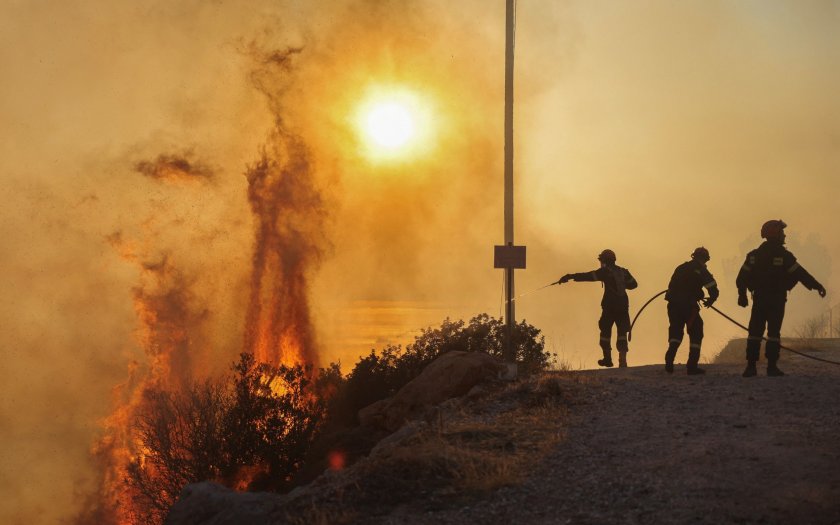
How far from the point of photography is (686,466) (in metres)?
9.75

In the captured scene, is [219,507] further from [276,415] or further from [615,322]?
[276,415]

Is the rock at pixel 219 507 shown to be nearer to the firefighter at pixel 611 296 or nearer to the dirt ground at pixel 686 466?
the dirt ground at pixel 686 466

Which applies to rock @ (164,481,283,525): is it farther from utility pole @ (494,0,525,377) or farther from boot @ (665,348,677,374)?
boot @ (665,348,677,374)

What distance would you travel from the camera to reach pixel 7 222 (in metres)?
188

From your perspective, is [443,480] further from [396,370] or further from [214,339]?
[214,339]

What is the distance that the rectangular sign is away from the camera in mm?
16875

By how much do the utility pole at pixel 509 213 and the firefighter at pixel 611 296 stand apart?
1704mm

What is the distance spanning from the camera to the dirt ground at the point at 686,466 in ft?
28.4

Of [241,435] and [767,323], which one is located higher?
[767,323]

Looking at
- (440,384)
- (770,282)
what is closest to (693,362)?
(770,282)

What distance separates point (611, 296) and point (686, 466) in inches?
347

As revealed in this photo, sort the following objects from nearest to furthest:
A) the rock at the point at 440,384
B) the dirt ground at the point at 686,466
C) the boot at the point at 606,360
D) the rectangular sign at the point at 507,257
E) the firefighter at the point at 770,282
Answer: the dirt ground at the point at 686,466, the firefighter at the point at 770,282, the rock at the point at 440,384, the rectangular sign at the point at 507,257, the boot at the point at 606,360

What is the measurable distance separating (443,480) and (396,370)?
38.6ft

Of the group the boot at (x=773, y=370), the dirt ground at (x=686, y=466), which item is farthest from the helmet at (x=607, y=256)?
the dirt ground at (x=686, y=466)
